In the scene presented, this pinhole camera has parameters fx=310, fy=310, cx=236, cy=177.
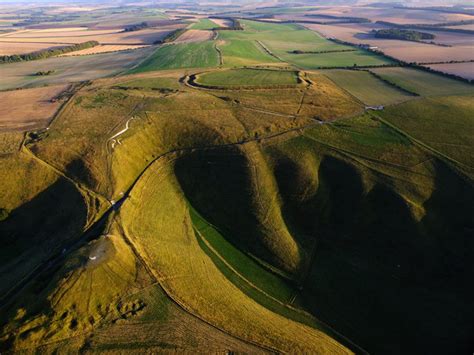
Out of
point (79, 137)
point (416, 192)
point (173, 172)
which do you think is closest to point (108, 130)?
point (79, 137)

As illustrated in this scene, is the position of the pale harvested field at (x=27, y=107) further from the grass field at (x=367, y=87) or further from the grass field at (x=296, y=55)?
the grass field at (x=367, y=87)

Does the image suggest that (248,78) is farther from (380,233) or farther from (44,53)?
(44,53)

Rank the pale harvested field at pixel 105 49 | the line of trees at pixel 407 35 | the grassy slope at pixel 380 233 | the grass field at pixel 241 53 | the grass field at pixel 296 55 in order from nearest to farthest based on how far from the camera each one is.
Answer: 1. the grassy slope at pixel 380 233
2. the grass field at pixel 296 55
3. the grass field at pixel 241 53
4. the pale harvested field at pixel 105 49
5. the line of trees at pixel 407 35

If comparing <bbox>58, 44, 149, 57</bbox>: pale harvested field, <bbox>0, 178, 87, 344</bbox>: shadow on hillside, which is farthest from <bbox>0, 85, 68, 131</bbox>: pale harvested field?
<bbox>58, 44, 149, 57</bbox>: pale harvested field

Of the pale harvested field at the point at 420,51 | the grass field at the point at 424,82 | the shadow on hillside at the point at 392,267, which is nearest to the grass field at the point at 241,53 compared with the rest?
the grass field at the point at 424,82

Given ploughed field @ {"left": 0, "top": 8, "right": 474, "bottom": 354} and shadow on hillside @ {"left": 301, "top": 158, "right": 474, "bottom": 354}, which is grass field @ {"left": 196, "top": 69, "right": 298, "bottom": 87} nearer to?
ploughed field @ {"left": 0, "top": 8, "right": 474, "bottom": 354}

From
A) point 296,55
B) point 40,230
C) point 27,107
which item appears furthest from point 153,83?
point 296,55
